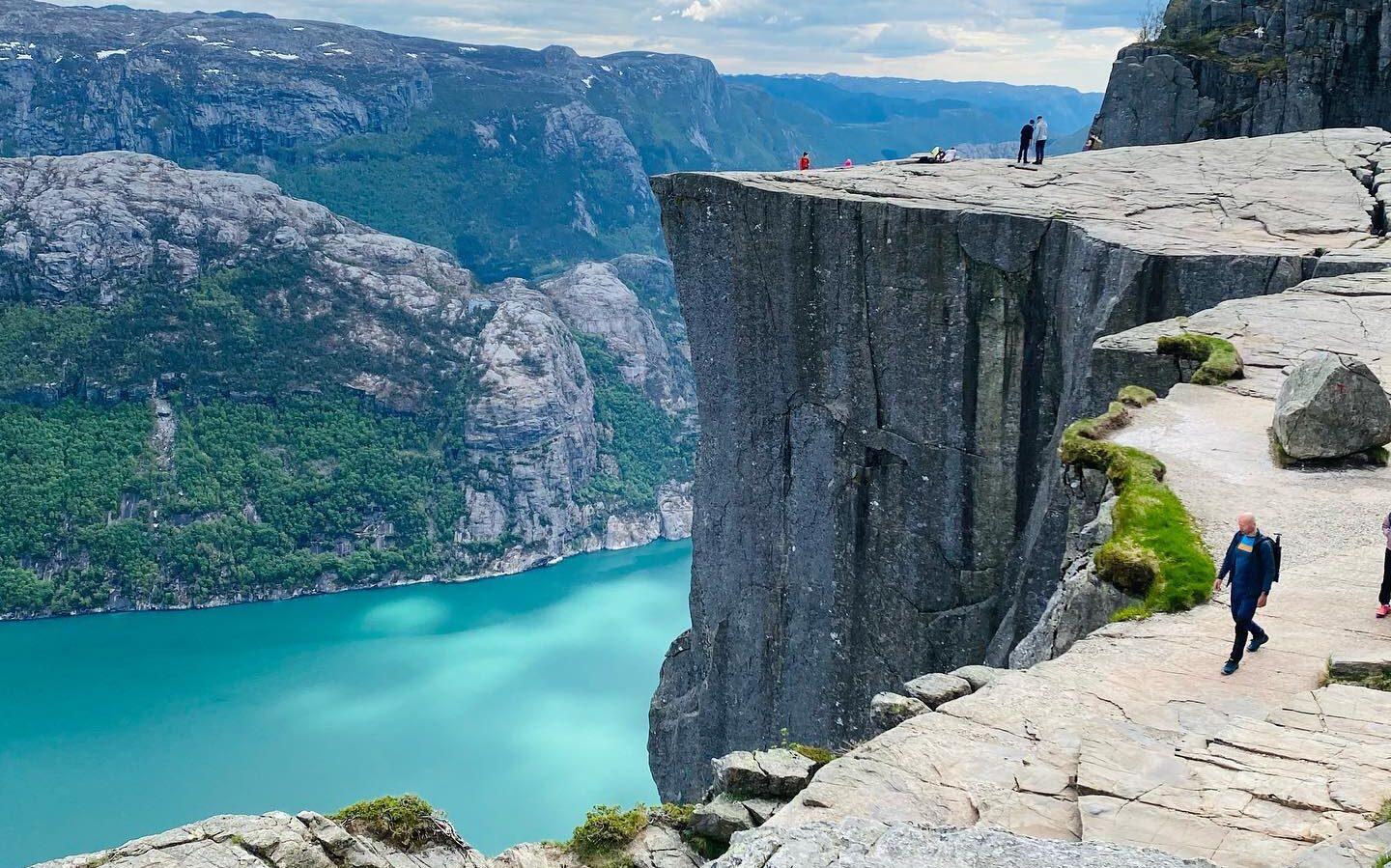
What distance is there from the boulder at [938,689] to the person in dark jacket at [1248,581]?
2191 millimetres

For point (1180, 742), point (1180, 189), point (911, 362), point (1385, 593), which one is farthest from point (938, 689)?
point (1180, 189)

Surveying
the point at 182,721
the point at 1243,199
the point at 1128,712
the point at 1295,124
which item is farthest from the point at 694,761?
the point at 182,721

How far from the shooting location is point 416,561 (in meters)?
125

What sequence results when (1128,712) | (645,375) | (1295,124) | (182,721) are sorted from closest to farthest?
(1128,712)
(1295,124)
(182,721)
(645,375)

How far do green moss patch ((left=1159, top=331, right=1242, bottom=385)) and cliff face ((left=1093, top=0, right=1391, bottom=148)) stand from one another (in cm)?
2885

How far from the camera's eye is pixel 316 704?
272 feet

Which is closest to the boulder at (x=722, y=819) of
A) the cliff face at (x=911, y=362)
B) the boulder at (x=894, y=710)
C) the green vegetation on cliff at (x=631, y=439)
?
the boulder at (x=894, y=710)

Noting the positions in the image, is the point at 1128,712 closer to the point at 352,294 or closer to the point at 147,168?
the point at 352,294

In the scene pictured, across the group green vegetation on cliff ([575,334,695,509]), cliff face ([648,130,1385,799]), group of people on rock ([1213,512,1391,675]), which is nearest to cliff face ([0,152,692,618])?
green vegetation on cliff ([575,334,695,509])

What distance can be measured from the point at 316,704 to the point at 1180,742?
8195cm

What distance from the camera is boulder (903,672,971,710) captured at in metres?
10.5

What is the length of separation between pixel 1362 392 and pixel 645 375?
165 m

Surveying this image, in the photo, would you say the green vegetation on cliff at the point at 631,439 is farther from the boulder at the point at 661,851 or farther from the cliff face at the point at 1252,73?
the boulder at the point at 661,851

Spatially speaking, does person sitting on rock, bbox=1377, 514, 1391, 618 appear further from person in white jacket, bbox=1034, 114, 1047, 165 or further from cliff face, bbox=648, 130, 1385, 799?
person in white jacket, bbox=1034, 114, 1047, 165
